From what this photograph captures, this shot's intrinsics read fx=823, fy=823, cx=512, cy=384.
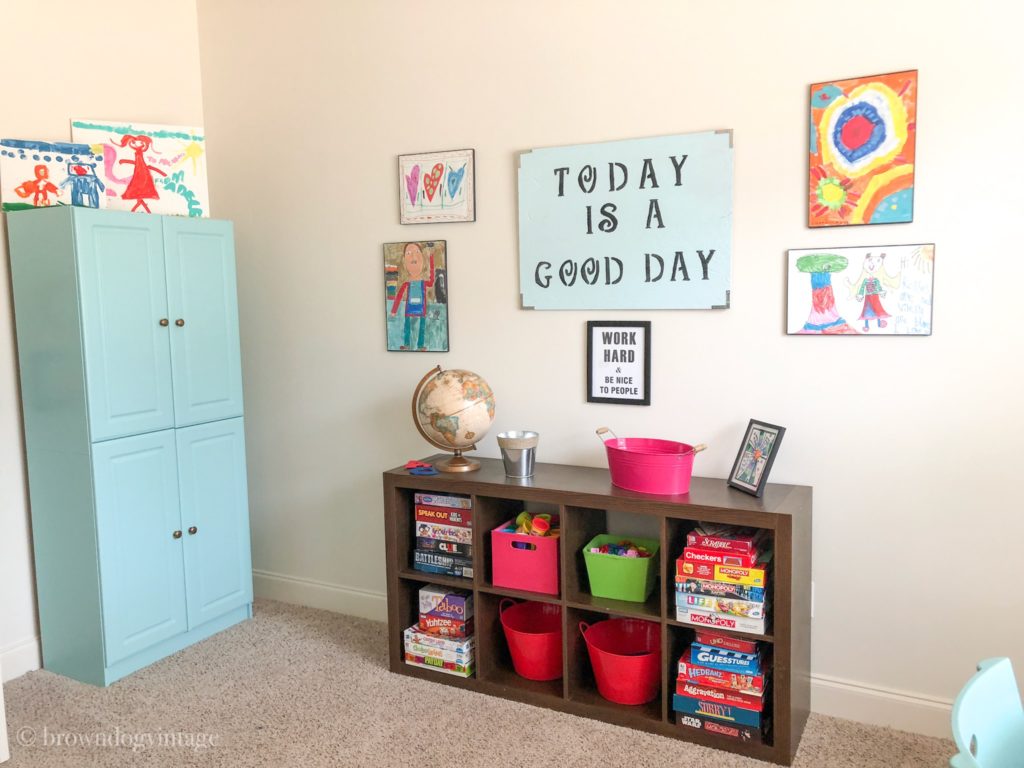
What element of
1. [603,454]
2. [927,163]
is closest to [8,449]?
[603,454]

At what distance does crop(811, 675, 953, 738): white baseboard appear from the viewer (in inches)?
91.9

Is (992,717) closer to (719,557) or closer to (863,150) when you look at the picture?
(719,557)

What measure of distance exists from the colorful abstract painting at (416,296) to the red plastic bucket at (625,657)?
44.6 inches

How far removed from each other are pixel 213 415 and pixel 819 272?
2158mm

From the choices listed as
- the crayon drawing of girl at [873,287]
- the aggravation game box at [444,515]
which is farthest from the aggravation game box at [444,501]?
the crayon drawing of girl at [873,287]

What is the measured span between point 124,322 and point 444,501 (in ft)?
3.97

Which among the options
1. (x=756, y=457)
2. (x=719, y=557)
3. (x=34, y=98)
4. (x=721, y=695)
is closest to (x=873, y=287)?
(x=756, y=457)

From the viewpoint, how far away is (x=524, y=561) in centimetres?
258

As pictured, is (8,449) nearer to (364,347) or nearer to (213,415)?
(213,415)

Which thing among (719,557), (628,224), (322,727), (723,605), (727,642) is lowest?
(322,727)

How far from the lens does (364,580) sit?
328 cm

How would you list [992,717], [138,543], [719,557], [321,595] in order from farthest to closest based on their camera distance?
[321,595]
[138,543]
[719,557]
[992,717]

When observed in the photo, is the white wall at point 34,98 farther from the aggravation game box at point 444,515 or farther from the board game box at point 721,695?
the board game box at point 721,695

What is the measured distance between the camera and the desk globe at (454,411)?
2.64 metres
